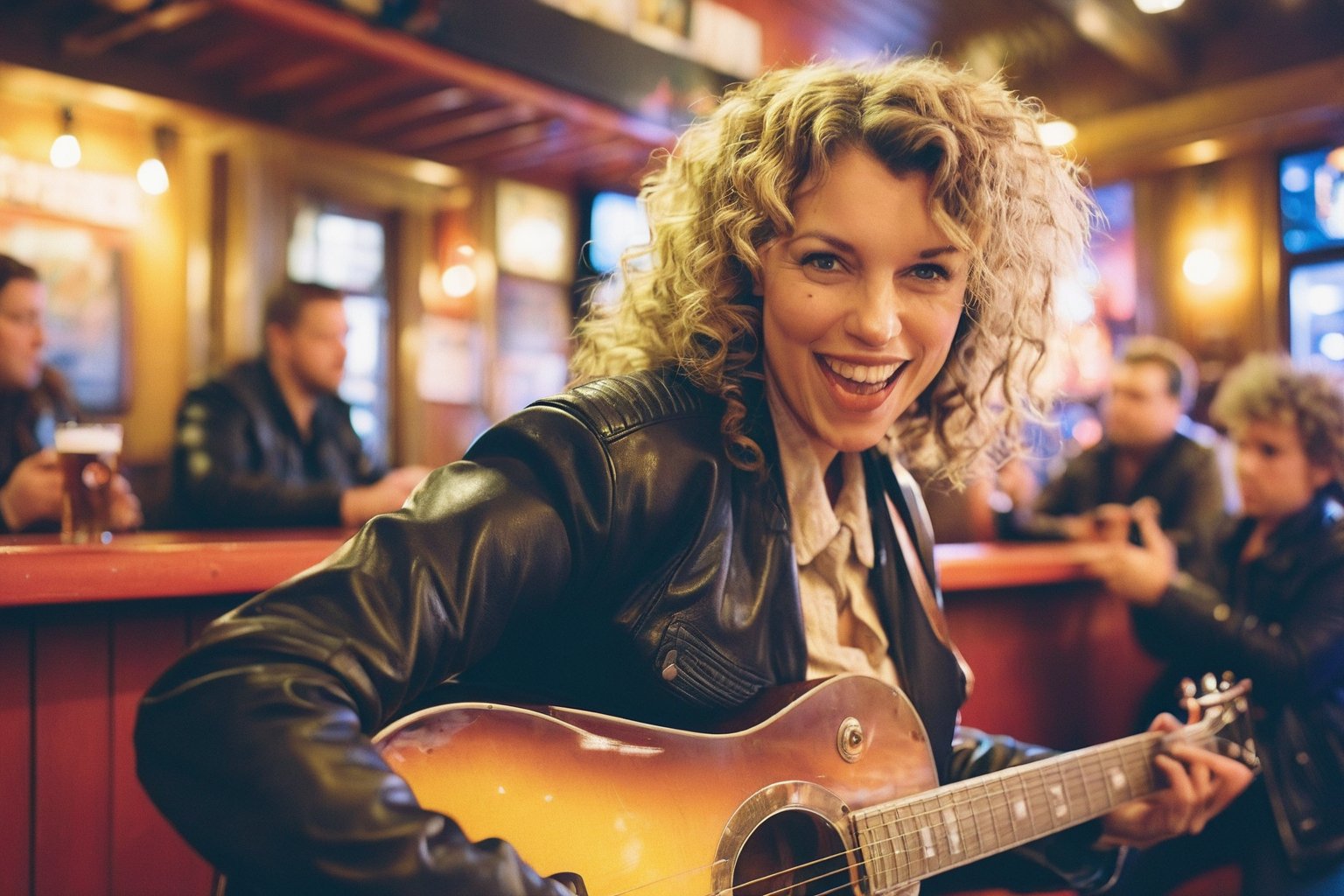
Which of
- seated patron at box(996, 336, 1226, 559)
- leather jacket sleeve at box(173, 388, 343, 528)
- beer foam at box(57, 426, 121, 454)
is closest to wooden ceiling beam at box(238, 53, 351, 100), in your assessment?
leather jacket sleeve at box(173, 388, 343, 528)

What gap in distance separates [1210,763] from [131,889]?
1618 mm

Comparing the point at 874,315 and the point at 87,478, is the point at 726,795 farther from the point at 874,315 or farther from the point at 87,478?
the point at 87,478

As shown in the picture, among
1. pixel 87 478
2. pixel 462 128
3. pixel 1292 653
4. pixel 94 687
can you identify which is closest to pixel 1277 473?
pixel 1292 653

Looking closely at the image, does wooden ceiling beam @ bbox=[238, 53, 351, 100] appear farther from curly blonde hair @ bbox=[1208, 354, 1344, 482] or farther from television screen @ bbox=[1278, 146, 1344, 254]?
television screen @ bbox=[1278, 146, 1344, 254]

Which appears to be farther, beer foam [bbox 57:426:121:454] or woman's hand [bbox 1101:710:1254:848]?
beer foam [bbox 57:426:121:454]

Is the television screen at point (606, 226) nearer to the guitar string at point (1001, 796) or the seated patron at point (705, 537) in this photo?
the seated patron at point (705, 537)

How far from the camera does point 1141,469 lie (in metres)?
4.05

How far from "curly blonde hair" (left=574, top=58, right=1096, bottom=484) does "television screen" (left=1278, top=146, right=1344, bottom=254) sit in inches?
221

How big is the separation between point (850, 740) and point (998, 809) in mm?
284

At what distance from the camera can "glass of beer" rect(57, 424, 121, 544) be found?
1854mm

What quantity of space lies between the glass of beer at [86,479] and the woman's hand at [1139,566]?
7.56 ft

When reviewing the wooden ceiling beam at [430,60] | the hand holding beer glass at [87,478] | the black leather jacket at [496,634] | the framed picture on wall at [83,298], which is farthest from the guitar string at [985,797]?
the framed picture on wall at [83,298]

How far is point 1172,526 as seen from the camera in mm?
3771

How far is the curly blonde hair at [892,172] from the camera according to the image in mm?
1094
